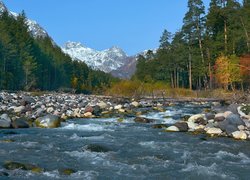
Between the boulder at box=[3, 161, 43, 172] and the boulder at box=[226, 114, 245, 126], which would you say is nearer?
the boulder at box=[3, 161, 43, 172]

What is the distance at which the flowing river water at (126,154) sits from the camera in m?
10.9

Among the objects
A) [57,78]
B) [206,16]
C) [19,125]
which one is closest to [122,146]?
[19,125]

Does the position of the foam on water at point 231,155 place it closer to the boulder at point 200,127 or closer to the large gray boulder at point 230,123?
the large gray boulder at point 230,123

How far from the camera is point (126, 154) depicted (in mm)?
13469

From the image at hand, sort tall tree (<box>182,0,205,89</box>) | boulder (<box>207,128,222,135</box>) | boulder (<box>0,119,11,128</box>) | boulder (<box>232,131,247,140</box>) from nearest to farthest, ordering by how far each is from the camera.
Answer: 1. boulder (<box>232,131,247,140</box>)
2. boulder (<box>207,128,222,135</box>)
3. boulder (<box>0,119,11,128</box>)
4. tall tree (<box>182,0,205,89</box>)

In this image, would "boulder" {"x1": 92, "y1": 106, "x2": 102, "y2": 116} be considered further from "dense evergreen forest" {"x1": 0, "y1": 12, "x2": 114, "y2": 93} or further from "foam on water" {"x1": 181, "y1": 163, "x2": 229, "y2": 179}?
"dense evergreen forest" {"x1": 0, "y1": 12, "x2": 114, "y2": 93}

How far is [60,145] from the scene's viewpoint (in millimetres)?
14844

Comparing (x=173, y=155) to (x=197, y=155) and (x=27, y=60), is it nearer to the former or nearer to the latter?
(x=197, y=155)

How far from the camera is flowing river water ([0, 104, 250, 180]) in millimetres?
10867

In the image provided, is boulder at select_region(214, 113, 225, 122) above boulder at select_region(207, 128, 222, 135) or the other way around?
above

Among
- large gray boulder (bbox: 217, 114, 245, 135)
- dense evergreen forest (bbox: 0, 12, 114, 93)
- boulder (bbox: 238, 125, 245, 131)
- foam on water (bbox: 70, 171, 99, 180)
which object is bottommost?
foam on water (bbox: 70, 171, 99, 180)

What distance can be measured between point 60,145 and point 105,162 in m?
3.35

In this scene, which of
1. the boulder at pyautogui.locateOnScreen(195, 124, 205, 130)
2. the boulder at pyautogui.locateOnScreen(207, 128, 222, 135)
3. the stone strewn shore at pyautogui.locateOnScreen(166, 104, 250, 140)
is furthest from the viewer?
the boulder at pyautogui.locateOnScreen(195, 124, 205, 130)

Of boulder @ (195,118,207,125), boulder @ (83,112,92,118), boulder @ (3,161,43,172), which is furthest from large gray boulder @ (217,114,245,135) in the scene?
boulder @ (3,161,43,172)
